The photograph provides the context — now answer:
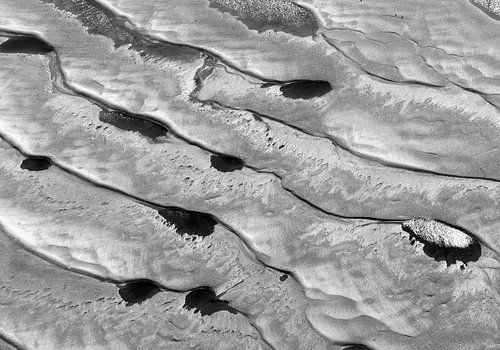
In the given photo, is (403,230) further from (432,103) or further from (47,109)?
(47,109)

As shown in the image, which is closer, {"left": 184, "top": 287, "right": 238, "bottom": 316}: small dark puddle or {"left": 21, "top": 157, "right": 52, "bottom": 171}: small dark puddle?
{"left": 184, "top": 287, "right": 238, "bottom": 316}: small dark puddle

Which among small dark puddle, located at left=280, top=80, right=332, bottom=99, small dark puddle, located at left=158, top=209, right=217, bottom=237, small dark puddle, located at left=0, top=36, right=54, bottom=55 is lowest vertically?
small dark puddle, located at left=158, top=209, right=217, bottom=237

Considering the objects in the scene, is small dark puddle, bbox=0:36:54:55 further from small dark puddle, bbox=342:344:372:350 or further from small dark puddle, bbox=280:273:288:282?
small dark puddle, bbox=342:344:372:350

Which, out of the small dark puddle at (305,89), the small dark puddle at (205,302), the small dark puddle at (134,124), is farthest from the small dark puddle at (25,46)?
the small dark puddle at (205,302)

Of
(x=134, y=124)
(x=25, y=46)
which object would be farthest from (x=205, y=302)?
(x=25, y=46)

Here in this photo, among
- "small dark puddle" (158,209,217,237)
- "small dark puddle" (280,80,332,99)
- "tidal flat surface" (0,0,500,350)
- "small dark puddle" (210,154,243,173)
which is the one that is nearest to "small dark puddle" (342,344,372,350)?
"tidal flat surface" (0,0,500,350)

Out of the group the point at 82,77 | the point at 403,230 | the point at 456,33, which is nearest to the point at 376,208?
the point at 403,230

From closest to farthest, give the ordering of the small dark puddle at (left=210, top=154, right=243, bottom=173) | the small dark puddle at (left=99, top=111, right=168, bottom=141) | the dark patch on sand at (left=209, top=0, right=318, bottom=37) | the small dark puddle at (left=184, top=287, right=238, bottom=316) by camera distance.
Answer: the small dark puddle at (left=184, top=287, right=238, bottom=316) → the small dark puddle at (left=210, top=154, right=243, bottom=173) → the small dark puddle at (left=99, top=111, right=168, bottom=141) → the dark patch on sand at (left=209, top=0, right=318, bottom=37)
